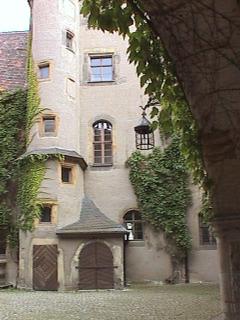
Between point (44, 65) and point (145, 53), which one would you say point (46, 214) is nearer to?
point (44, 65)

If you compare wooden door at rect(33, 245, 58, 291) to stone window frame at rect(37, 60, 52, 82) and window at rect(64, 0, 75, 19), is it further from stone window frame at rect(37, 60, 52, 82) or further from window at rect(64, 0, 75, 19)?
window at rect(64, 0, 75, 19)

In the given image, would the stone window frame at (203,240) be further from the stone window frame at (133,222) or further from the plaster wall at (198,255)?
the stone window frame at (133,222)

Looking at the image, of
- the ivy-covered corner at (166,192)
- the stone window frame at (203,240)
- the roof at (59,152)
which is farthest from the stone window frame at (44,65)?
the stone window frame at (203,240)

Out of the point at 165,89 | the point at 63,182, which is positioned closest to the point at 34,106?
the point at 63,182

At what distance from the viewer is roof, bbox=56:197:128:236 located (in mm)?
18531

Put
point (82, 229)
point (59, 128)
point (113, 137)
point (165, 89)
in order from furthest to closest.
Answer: point (113, 137) < point (59, 128) < point (82, 229) < point (165, 89)

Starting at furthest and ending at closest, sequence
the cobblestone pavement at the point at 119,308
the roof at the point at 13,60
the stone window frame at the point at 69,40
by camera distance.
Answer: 1. the roof at the point at 13,60
2. the stone window frame at the point at 69,40
3. the cobblestone pavement at the point at 119,308

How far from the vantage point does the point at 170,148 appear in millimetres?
21422

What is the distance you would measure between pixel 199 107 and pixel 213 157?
A: 243 mm

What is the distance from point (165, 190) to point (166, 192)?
0.10 metres

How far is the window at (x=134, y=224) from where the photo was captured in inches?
829

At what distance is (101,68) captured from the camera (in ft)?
75.8

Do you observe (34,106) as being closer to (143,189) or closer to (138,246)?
(143,189)

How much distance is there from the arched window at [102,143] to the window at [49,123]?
8.03 feet
